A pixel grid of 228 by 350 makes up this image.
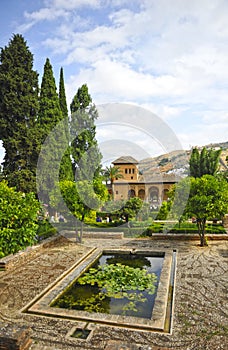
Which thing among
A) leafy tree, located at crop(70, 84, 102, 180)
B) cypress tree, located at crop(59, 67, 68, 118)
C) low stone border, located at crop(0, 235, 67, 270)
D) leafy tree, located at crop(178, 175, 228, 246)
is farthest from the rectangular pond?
cypress tree, located at crop(59, 67, 68, 118)

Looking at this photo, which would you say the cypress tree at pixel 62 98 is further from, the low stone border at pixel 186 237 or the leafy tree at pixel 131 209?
the low stone border at pixel 186 237

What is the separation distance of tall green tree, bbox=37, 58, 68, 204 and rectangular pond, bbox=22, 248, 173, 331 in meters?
10.2

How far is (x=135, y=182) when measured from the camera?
33.1 metres

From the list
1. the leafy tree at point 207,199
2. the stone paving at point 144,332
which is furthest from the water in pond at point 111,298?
the leafy tree at point 207,199

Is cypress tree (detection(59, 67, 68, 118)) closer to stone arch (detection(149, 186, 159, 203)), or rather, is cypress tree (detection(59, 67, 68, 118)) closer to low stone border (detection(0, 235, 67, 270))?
low stone border (detection(0, 235, 67, 270))

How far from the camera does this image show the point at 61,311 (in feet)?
19.0

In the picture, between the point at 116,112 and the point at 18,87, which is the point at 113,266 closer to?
the point at 116,112

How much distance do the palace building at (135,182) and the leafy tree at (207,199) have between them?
19.8 meters

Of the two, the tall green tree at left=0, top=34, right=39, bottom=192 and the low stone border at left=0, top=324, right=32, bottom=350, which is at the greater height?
the tall green tree at left=0, top=34, right=39, bottom=192

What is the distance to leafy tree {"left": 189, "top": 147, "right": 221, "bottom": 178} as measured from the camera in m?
28.2

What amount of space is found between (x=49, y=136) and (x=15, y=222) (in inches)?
533

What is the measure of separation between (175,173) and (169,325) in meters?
31.1

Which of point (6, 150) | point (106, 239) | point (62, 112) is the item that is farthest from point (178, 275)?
point (62, 112)

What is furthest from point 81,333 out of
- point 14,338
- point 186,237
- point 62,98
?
point 62,98
